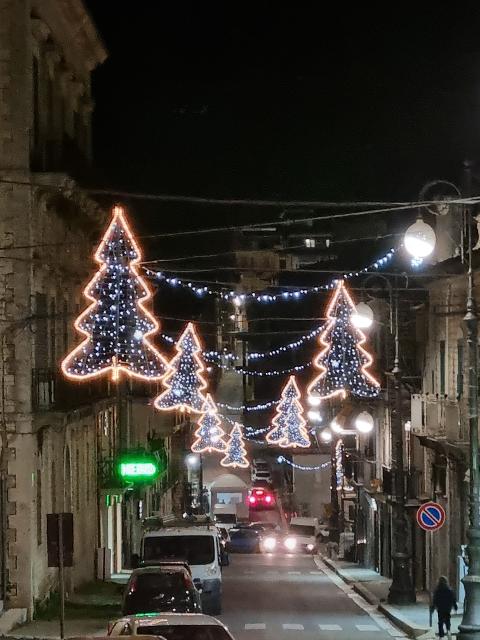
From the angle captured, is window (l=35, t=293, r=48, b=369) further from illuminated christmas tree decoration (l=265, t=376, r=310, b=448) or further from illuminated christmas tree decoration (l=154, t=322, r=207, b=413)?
illuminated christmas tree decoration (l=265, t=376, r=310, b=448)

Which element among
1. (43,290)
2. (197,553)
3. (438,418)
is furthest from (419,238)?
(438,418)

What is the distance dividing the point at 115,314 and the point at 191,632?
10.2 m

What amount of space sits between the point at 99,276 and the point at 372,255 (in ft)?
161

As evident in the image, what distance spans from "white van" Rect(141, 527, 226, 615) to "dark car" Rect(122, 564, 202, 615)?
5.79 meters

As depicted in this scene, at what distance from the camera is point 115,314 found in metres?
23.1

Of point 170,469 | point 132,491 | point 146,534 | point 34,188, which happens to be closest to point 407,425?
point 132,491

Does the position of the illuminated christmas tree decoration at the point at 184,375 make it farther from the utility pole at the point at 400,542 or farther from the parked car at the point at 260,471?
the parked car at the point at 260,471

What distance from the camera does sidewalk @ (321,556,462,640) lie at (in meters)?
26.3

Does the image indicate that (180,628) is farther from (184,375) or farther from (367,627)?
(184,375)

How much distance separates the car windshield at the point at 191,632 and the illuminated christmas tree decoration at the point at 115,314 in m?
9.95

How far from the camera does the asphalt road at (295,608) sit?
1002 inches

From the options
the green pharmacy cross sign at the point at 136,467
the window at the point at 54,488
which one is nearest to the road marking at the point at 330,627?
the window at the point at 54,488

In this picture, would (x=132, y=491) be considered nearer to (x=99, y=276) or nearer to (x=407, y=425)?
(x=407, y=425)

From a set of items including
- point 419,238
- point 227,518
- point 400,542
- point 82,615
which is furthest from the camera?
point 227,518
